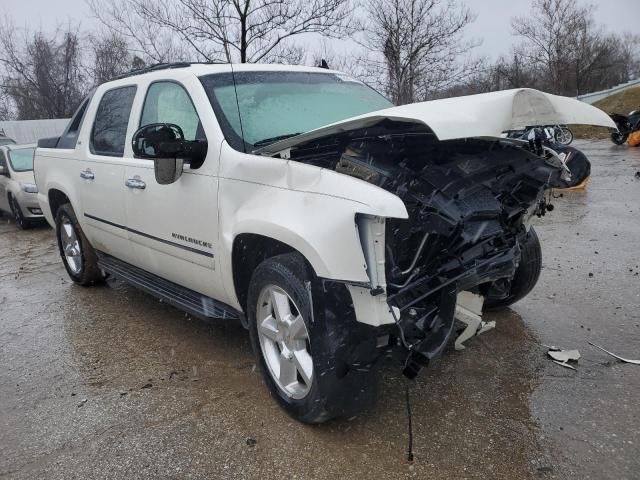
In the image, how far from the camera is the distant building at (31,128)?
23.5m

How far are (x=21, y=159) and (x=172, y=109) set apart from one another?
8249 millimetres

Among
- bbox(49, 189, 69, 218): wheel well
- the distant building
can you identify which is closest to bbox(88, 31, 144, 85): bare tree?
the distant building

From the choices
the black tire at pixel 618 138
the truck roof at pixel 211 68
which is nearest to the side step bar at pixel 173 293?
the truck roof at pixel 211 68

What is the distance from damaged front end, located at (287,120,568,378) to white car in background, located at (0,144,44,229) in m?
8.28

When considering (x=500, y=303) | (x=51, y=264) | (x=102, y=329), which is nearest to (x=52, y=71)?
(x=51, y=264)

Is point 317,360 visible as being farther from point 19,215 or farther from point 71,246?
point 19,215

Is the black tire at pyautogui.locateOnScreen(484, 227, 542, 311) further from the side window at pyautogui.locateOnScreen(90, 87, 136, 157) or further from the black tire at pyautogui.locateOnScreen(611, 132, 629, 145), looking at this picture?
the black tire at pyautogui.locateOnScreen(611, 132, 629, 145)

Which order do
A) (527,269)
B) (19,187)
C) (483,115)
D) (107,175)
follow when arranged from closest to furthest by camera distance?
1. (483,115)
2. (527,269)
3. (107,175)
4. (19,187)

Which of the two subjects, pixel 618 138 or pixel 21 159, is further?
pixel 618 138

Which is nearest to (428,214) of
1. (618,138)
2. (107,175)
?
(107,175)

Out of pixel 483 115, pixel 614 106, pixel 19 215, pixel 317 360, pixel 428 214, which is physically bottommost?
pixel 19 215

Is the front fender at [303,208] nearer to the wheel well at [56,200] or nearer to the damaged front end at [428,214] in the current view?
the damaged front end at [428,214]

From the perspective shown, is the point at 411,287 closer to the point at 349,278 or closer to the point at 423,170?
the point at 349,278

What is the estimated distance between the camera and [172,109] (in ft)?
12.0
